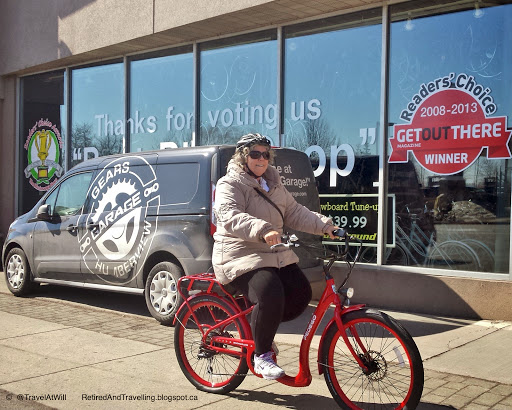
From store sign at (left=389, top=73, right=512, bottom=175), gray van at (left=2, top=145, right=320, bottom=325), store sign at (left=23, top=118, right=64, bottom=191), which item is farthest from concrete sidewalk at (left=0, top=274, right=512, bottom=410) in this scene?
store sign at (left=23, top=118, right=64, bottom=191)

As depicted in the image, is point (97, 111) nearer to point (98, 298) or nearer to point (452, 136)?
point (98, 298)

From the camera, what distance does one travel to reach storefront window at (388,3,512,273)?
25.7 ft

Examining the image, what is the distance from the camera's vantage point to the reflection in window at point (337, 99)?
29.7 feet

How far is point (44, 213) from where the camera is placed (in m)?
8.70

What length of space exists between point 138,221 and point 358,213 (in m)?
3.11

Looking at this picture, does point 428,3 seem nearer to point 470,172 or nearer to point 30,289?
point 470,172

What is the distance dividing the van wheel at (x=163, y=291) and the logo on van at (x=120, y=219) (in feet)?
0.87

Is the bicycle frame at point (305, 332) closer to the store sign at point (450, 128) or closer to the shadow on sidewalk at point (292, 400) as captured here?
the shadow on sidewalk at point (292, 400)

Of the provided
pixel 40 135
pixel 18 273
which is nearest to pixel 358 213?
pixel 18 273

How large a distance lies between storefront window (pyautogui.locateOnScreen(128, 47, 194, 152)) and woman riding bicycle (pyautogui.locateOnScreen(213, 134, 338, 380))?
22.8 feet

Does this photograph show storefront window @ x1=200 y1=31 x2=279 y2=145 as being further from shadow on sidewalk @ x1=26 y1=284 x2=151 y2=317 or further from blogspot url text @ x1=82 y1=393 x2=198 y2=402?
blogspot url text @ x1=82 y1=393 x2=198 y2=402

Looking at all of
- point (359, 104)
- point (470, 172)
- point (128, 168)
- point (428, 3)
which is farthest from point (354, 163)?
point (128, 168)

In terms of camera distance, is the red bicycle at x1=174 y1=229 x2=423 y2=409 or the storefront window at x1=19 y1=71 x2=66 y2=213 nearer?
the red bicycle at x1=174 y1=229 x2=423 y2=409

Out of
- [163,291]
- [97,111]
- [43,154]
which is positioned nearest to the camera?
[163,291]
